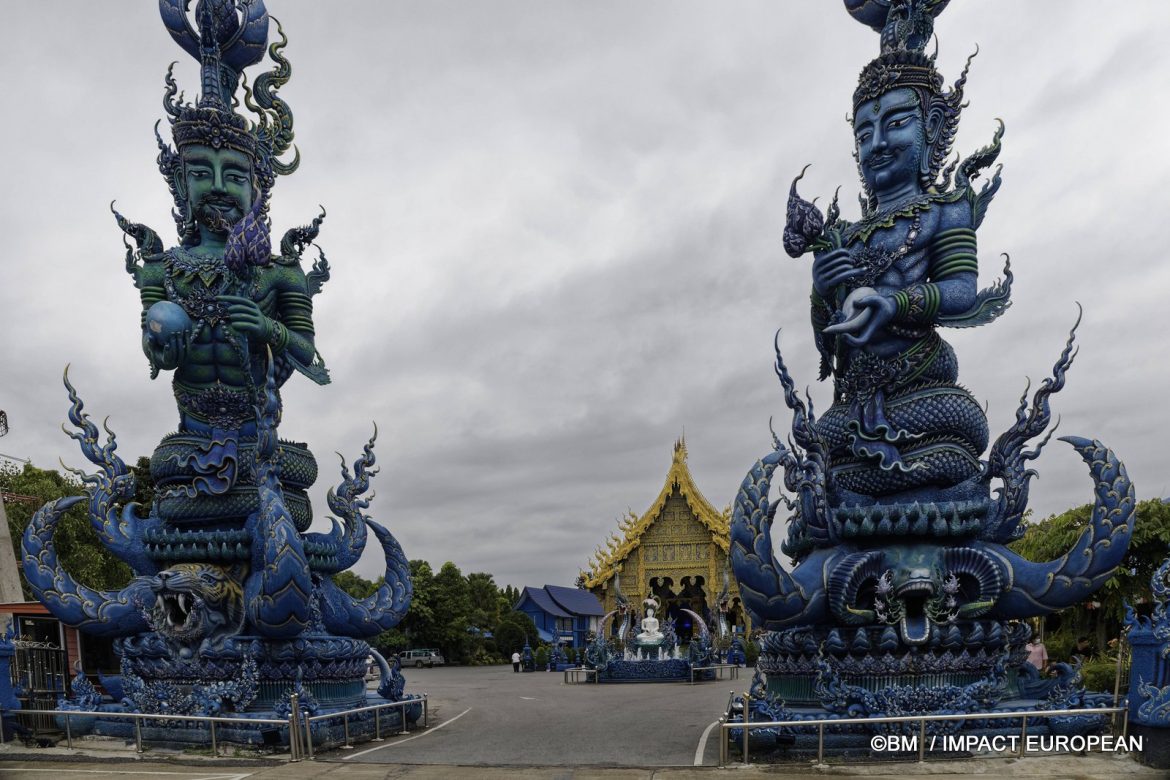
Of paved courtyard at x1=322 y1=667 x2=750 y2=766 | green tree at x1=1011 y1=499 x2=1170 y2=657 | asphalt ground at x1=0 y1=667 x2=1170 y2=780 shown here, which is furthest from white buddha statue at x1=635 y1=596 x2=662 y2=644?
green tree at x1=1011 y1=499 x2=1170 y2=657

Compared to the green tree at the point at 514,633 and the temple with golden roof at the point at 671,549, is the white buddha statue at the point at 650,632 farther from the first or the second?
the green tree at the point at 514,633

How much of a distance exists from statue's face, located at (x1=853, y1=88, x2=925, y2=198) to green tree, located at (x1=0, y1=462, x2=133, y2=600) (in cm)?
2205

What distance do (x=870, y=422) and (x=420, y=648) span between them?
1240 inches

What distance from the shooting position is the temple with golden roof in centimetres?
3334

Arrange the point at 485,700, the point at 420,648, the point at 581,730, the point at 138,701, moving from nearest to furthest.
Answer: the point at 138,701
the point at 581,730
the point at 485,700
the point at 420,648

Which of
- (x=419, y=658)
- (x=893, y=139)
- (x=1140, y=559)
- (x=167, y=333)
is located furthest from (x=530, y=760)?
(x=419, y=658)

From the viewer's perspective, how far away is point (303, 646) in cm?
1277

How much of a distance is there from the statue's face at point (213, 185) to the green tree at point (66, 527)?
48.4 feet

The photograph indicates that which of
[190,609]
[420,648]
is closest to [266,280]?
[190,609]

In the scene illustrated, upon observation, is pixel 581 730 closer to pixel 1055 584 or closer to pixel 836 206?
pixel 1055 584

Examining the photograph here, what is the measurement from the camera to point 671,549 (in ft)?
111

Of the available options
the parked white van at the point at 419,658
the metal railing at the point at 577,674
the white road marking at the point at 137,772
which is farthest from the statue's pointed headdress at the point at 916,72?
the parked white van at the point at 419,658

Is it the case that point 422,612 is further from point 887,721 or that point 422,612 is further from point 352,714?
point 887,721

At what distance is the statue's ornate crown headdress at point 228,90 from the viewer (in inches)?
542
